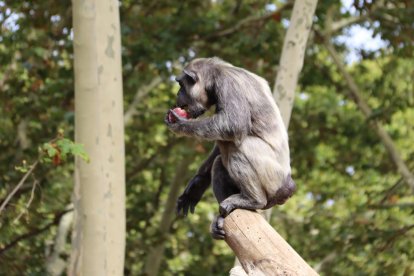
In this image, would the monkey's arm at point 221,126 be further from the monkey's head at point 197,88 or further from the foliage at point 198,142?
the foliage at point 198,142

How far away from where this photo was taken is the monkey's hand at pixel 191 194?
6.48 metres

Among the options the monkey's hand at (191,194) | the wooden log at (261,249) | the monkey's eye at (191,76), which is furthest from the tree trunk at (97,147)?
the wooden log at (261,249)

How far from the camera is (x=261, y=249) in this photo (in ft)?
17.1

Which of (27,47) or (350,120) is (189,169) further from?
(27,47)

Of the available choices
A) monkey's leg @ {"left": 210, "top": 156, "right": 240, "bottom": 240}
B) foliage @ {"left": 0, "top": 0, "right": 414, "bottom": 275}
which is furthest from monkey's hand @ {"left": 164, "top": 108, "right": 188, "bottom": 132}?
foliage @ {"left": 0, "top": 0, "right": 414, "bottom": 275}

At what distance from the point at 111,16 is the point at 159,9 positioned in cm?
554

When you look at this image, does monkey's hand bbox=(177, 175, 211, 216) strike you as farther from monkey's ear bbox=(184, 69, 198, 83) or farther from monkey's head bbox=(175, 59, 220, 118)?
monkey's ear bbox=(184, 69, 198, 83)

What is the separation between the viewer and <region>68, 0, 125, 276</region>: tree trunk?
7.73 metres

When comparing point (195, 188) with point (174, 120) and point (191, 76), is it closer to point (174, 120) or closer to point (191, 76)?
point (174, 120)

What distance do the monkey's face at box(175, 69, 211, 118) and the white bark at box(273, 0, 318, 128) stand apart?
79.6 inches

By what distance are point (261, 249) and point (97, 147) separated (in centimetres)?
302

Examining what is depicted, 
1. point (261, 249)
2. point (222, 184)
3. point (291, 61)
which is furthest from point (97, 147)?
point (261, 249)

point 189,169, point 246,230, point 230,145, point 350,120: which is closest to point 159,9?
point 189,169

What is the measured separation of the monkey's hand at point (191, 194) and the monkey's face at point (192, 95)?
1.84ft
